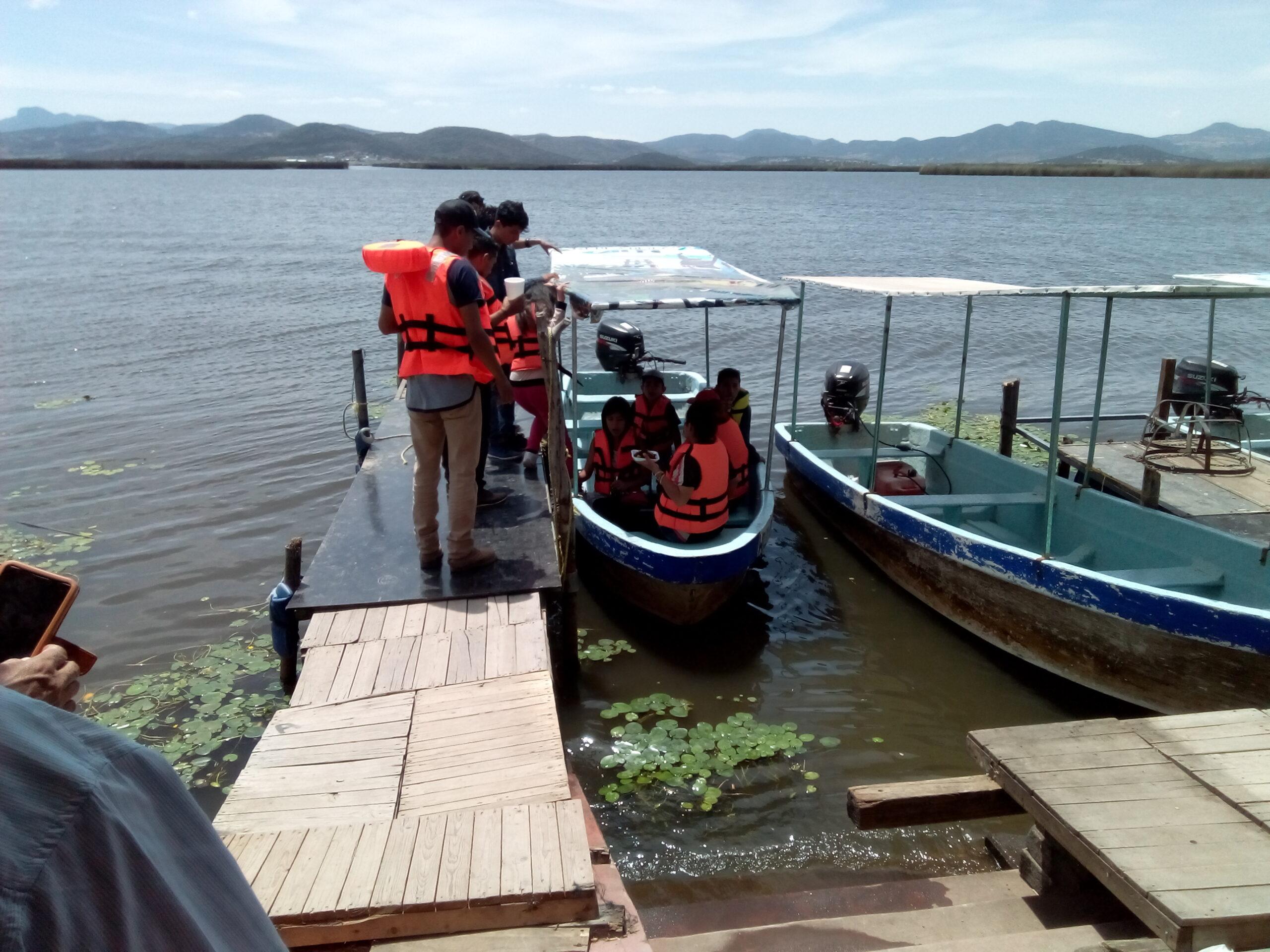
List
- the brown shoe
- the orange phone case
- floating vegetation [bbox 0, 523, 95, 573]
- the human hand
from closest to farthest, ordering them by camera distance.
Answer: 1. the human hand
2. the orange phone case
3. the brown shoe
4. floating vegetation [bbox 0, 523, 95, 573]

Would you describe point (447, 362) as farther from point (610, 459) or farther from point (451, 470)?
point (610, 459)

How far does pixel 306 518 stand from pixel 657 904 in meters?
6.61

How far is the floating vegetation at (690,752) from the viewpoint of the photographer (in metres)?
5.30

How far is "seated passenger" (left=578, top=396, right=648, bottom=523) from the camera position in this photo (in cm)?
740

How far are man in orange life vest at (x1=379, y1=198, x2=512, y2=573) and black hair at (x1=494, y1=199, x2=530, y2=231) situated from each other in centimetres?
204

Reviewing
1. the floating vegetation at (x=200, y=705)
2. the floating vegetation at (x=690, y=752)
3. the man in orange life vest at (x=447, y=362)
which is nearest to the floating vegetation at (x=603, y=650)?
the floating vegetation at (x=690, y=752)

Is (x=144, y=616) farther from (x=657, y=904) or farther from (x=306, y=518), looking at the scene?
(x=657, y=904)

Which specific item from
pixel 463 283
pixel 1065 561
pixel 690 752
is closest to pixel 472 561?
pixel 463 283

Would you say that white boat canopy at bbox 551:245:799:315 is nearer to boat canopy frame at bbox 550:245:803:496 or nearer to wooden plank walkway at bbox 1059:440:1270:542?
boat canopy frame at bbox 550:245:803:496

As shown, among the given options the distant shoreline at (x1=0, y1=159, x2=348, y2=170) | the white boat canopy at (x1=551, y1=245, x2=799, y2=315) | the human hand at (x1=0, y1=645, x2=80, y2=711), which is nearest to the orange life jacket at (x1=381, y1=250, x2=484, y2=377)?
the white boat canopy at (x1=551, y1=245, x2=799, y2=315)

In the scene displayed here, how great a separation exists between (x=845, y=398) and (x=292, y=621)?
6626 mm

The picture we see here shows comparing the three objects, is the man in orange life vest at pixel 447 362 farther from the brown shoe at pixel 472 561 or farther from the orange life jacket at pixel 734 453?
the orange life jacket at pixel 734 453

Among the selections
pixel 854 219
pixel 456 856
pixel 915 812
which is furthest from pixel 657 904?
pixel 854 219

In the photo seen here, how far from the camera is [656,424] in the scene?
756 centimetres
